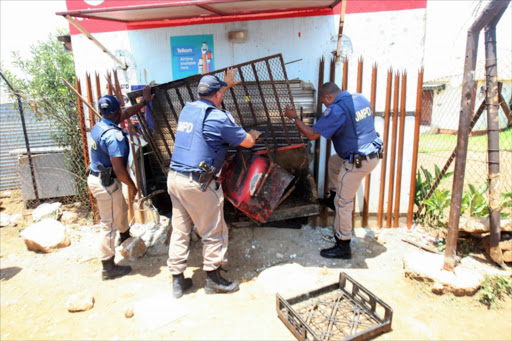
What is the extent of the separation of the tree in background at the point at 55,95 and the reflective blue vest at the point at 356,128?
444 cm

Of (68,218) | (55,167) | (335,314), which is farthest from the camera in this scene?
(55,167)

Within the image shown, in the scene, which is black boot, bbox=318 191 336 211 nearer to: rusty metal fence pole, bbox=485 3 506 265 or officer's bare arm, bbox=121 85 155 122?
rusty metal fence pole, bbox=485 3 506 265

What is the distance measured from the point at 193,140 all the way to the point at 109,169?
4.03ft

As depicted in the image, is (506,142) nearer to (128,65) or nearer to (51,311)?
(128,65)

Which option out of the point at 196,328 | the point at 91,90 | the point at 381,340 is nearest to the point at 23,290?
the point at 196,328

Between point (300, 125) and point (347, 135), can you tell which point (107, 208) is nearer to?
point (300, 125)

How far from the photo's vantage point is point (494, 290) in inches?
122

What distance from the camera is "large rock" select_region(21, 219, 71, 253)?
444cm

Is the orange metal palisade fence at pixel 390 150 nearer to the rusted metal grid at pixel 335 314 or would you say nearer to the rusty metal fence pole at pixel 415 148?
the rusty metal fence pole at pixel 415 148

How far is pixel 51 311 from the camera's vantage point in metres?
3.16

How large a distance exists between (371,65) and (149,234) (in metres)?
3.95

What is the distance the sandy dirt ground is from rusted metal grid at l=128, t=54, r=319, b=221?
689 millimetres

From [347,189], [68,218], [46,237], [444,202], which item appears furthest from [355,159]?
[68,218]

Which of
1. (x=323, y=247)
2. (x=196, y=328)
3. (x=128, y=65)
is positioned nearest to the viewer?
(x=196, y=328)
